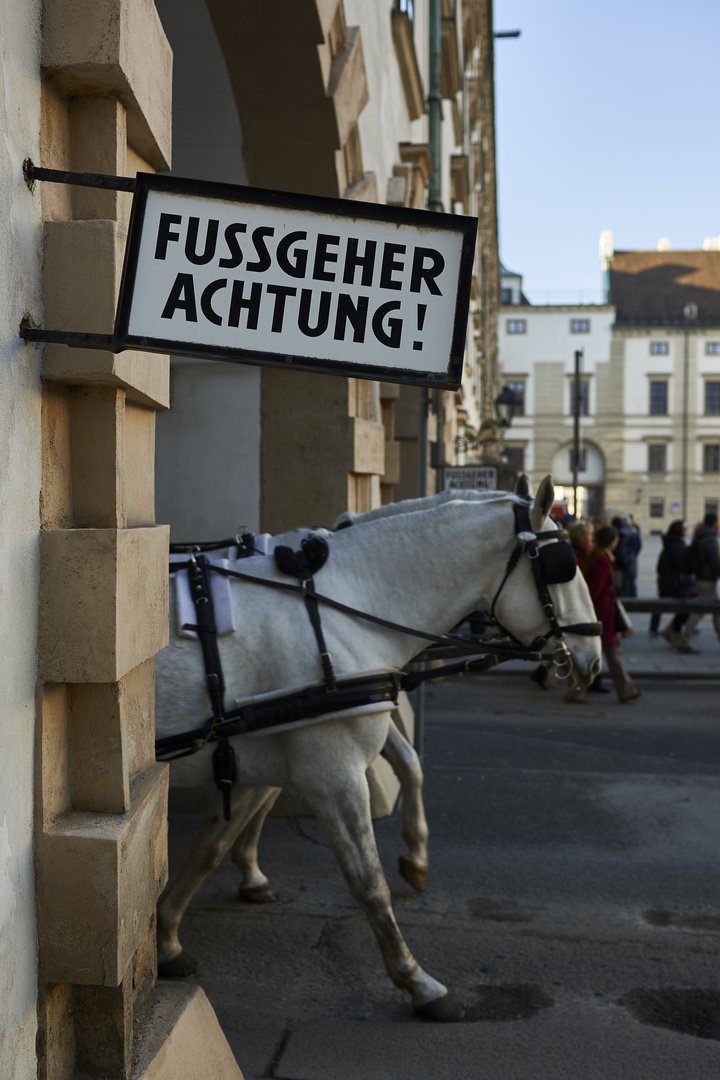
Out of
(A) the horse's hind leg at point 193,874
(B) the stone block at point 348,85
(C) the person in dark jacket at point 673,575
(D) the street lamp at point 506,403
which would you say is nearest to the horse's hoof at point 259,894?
(A) the horse's hind leg at point 193,874

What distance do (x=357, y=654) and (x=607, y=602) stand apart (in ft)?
23.6

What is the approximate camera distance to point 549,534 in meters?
4.05

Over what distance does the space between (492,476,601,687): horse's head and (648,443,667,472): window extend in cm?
6299

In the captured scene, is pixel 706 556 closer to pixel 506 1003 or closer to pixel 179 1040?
pixel 506 1003

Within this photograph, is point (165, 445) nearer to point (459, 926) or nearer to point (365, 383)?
point (365, 383)

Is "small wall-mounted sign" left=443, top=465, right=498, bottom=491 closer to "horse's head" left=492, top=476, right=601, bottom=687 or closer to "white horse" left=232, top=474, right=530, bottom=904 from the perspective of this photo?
"white horse" left=232, top=474, right=530, bottom=904

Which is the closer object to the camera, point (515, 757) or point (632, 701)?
point (515, 757)

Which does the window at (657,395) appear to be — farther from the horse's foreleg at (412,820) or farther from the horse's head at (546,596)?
the horse's head at (546,596)

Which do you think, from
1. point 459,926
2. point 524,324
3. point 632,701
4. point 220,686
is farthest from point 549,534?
point 524,324

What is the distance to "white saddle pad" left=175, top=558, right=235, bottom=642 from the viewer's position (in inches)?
146

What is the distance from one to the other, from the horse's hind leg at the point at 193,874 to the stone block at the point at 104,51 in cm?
283

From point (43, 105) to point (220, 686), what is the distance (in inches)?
85.3

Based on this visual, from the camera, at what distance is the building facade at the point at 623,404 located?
A: 210 ft

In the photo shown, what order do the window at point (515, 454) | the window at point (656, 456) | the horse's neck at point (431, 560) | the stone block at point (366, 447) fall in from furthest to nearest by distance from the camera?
the window at point (515, 454), the window at point (656, 456), the stone block at point (366, 447), the horse's neck at point (431, 560)
